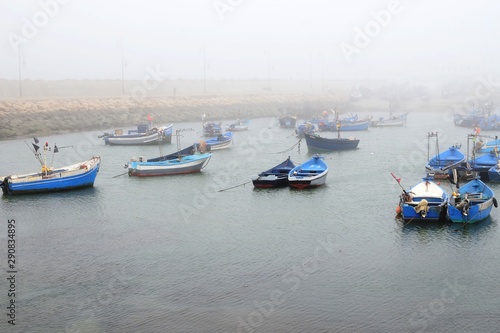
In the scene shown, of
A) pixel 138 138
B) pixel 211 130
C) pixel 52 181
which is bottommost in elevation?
pixel 52 181

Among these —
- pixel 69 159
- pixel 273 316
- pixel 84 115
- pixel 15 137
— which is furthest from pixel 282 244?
pixel 84 115

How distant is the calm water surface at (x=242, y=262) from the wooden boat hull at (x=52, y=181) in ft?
2.24

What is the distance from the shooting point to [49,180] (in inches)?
1497

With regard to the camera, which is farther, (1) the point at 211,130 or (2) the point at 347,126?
(2) the point at 347,126

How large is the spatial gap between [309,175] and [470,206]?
1300 cm

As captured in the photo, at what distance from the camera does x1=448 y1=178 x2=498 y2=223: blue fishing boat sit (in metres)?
28.8

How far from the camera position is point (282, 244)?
27016 mm

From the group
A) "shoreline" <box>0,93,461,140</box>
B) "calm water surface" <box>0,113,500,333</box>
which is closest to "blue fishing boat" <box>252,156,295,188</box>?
"calm water surface" <box>0,113,500,333</box>

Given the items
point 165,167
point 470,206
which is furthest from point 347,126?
point 470,206

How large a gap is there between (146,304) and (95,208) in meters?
16.1

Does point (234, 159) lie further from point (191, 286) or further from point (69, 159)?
point (191, 286)

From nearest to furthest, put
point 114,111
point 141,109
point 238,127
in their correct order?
1. point 238,127
2. point 114,111
3. point 141,109

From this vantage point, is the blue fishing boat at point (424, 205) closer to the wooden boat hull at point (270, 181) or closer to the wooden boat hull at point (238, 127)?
the wooden boat hull at point (270, 181)

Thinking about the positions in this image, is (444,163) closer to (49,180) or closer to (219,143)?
(219,143)
